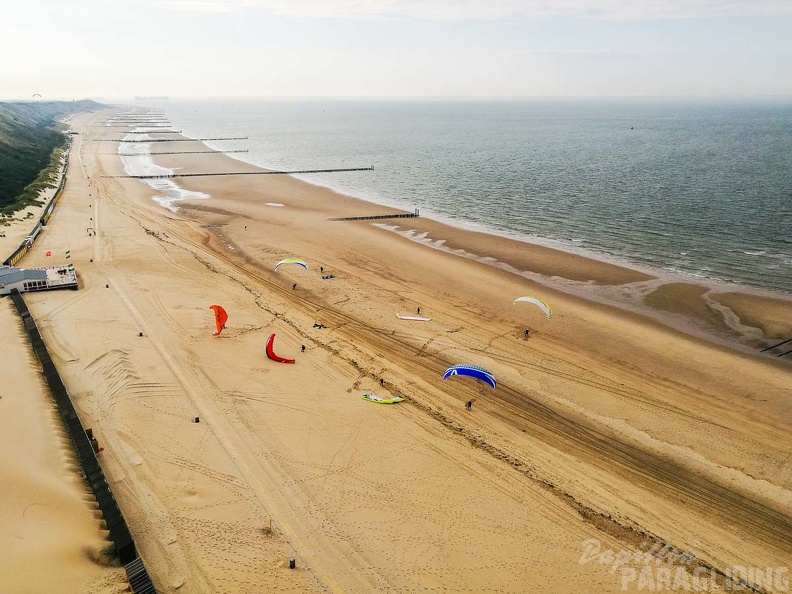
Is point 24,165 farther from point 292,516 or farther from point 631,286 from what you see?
point 631,286

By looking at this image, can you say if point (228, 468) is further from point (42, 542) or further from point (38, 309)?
point (38, 309)

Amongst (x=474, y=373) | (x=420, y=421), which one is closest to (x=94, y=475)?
(x=420, y=421)

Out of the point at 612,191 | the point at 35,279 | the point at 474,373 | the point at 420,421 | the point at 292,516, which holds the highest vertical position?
the point at 612,191

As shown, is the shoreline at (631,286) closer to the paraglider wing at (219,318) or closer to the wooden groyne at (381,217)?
the wooden groyne at (381,217)

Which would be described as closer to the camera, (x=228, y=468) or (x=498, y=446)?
(x=228, y=468)

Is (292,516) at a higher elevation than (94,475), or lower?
lower

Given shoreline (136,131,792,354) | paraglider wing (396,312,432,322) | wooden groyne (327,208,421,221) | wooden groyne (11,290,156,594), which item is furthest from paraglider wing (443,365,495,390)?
wooden groyne (327,208,421,221)

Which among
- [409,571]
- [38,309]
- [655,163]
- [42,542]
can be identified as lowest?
[409,571]

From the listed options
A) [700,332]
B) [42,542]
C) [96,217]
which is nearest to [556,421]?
[700,332]

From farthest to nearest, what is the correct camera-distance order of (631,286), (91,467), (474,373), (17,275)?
1. (631,286)
2. (17,275)
3. (474,373)
4. (91,467)
